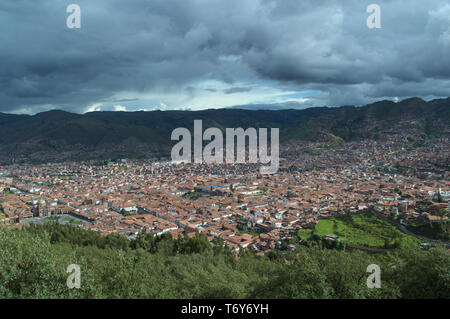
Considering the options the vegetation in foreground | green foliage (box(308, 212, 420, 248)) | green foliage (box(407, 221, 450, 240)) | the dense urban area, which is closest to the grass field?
green foliage (box(308, 212, 420, 248))

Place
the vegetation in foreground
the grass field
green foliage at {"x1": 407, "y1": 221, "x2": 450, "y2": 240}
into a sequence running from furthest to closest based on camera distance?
the grass field < green foliage at {"x1": 407, "y1": 221, "x2": 450, "y2": 240} < the vegetation in foreground

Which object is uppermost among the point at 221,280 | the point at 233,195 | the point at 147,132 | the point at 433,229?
the point at 147,132

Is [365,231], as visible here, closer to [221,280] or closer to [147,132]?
[221,280]

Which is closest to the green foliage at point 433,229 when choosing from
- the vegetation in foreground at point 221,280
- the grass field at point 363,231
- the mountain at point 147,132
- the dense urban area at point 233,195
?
the dense urban area at point 233,195

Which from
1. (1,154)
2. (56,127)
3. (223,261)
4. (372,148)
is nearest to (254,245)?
(223,261)

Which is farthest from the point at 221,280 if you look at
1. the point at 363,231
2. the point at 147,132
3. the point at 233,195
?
the point at 147,132

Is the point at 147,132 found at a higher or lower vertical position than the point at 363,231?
higher

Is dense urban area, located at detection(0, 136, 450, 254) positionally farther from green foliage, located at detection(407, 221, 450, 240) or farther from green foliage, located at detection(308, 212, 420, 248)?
green foliage, located at detection(308, 212, 420, 248)

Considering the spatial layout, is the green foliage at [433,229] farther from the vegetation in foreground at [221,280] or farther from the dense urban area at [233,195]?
the vegetation in foreground at [221,280]
